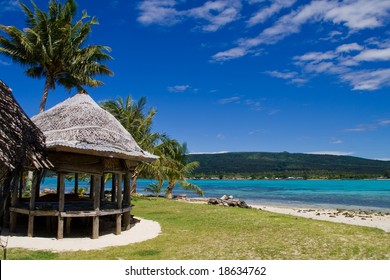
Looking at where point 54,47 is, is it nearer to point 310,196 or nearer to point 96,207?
point 96,207

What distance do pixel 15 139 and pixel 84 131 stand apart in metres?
5.30

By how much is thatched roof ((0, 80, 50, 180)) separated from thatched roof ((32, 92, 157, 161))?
2941 mm

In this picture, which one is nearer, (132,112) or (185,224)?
(185,224)

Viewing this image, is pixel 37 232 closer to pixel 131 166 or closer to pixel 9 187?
pixel 131 166

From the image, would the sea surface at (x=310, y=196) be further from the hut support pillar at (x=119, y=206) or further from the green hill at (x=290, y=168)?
the green hill at (x=290, y=168)

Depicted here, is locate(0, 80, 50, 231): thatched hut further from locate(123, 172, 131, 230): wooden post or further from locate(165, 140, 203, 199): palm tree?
locate(165, 140, 203, 199): palm tree

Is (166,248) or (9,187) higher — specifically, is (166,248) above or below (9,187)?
below

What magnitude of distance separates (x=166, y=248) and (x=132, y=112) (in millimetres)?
19779

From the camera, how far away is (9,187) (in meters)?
6.76

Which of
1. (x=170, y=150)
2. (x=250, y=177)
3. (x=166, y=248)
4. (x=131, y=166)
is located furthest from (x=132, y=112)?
(x=250, y=177)

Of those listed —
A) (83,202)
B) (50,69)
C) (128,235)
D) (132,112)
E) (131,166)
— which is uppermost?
(50,69)

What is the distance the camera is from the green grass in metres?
9.90

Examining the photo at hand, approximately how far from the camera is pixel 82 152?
39.7 feet

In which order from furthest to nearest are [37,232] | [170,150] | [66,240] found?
[170,150], [37,232], [66,240]
